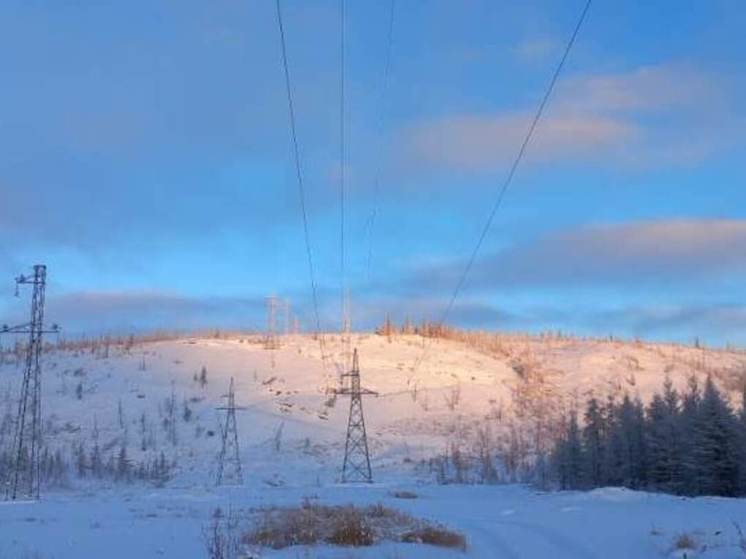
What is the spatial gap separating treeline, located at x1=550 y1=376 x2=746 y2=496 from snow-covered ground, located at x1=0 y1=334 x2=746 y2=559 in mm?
8771

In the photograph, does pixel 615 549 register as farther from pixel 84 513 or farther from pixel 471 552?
pixel 84 513

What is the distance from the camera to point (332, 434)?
91.5 metres

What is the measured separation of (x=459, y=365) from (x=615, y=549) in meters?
96.7

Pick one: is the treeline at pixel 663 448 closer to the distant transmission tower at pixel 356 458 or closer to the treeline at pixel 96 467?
the distant transmission tower at pixel 356 458

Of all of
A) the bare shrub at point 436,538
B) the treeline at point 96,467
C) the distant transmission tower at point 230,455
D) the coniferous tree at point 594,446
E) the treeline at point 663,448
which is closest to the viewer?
the bare shrub at point 436,538

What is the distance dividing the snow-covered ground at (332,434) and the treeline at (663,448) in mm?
8771

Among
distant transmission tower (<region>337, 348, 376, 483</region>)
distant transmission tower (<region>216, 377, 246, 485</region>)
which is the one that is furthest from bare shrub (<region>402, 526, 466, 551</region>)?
distant transmission tower (<region>216, 377, 246, 485</region>)

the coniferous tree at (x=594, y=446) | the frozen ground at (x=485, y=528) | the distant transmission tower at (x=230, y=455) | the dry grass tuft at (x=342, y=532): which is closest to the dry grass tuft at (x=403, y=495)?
the frozen ground at (x=485, y=528)

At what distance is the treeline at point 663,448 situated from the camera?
56906 millimetres

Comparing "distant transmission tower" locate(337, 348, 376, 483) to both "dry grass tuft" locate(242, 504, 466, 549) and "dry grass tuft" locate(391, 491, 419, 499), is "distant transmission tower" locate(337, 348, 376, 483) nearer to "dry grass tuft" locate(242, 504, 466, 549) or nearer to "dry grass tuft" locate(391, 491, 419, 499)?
"dry grass tuft" locate(391, 491, 419, 499)

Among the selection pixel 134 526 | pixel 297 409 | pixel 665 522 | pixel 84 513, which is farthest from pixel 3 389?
pixel 665 522

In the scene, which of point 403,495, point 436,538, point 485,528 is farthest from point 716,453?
point 436,538

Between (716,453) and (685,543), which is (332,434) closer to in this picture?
(716,453)

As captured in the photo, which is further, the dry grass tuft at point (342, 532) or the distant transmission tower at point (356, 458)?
the distant transmission tower at point (356, 458)
